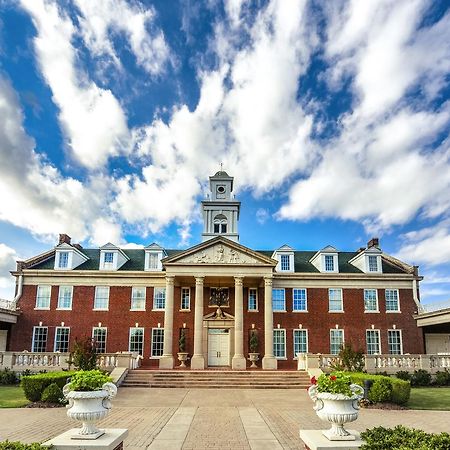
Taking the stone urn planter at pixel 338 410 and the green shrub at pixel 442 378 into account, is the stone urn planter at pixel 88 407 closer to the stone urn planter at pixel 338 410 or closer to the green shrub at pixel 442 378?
the stone urn planter at pixel 338 410

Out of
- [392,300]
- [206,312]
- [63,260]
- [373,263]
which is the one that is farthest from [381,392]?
[63,260]

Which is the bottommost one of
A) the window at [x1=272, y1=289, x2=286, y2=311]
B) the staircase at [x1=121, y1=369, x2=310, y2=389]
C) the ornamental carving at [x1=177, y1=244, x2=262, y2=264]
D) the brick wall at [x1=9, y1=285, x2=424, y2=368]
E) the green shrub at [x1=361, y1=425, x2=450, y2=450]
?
the staircase at [x1=121, y1=369, x2=310, y2=389]

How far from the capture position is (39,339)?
3450 cm

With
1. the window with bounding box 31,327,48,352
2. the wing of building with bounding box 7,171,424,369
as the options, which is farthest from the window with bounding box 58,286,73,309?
the window with bounding box 31,327,48,352

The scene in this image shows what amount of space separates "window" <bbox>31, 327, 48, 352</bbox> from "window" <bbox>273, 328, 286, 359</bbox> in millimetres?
18467

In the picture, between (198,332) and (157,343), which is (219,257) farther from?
(157,343)

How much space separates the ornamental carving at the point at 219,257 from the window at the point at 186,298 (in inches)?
165

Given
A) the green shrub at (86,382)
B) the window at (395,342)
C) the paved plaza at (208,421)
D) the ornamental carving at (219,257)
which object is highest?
the ornamental carving at (219,257)

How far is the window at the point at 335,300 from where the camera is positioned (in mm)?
35594

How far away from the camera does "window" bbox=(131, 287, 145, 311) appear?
35419 millimetres

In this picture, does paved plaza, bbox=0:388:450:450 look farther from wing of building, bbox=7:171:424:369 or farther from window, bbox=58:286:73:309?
window, bbox=58:286:73:309

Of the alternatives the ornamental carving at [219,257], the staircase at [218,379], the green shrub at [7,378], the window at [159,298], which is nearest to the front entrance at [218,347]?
the window at [159,298]

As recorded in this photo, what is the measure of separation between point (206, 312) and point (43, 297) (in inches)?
532

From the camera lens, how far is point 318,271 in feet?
121
